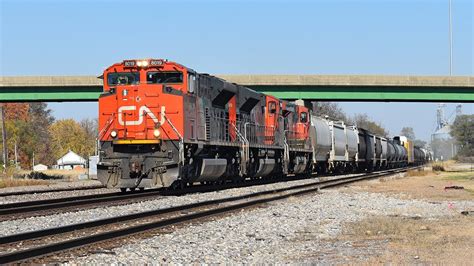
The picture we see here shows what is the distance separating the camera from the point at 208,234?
1105 cm

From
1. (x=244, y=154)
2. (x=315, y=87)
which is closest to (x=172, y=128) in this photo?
(x=244, y=154)

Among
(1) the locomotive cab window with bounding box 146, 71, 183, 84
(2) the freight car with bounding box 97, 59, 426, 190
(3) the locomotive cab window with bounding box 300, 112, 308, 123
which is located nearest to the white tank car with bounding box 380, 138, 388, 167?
(3) the locomotive cab window with bounding box 300, 112, 308, 123

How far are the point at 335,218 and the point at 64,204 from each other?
6679mm

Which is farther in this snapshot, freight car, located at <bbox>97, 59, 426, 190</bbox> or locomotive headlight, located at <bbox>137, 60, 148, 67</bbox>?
locomotive headlight, located at <bbox>137, 60, 148, 67</bbox>

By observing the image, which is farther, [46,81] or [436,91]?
[436,91]

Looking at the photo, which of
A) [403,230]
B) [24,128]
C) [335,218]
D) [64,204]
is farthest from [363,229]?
[24,128]

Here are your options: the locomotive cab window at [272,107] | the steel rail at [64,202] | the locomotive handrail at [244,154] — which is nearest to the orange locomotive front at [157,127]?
the steel rail at [64,202]

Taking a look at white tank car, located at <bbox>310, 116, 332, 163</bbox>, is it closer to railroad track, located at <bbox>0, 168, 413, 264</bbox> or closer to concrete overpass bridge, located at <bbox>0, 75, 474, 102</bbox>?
concrete overpass bridge, located at <bbox>0, 75, 474, 102</bbox>

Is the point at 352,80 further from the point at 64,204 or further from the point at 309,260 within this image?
the point at 309,260

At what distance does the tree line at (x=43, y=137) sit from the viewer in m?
102

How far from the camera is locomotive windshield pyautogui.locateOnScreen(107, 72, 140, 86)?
19.8 meters

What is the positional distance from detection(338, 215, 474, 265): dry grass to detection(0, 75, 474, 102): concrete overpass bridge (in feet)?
122

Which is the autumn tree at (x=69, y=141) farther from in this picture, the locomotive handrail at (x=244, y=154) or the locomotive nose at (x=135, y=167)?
the locomotive nose at (x=135, y=167)

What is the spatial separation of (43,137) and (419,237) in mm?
121660
